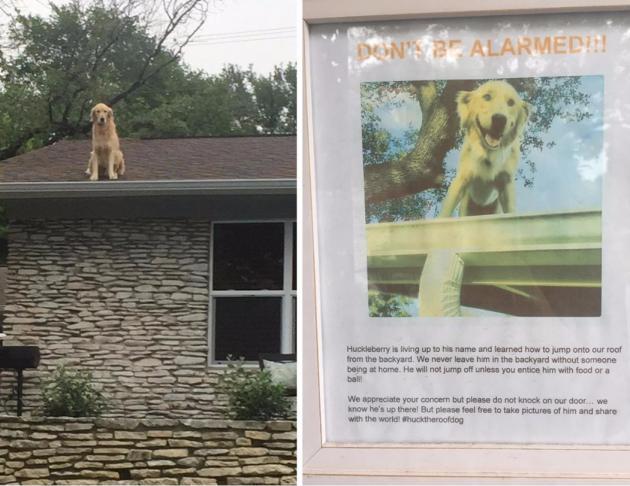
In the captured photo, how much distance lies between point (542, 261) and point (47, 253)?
2796 millimetres

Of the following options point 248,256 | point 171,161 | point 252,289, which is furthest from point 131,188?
point 252,289

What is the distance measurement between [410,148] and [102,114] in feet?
6.56

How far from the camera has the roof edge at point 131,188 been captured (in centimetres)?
476

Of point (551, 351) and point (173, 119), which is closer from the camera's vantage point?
point (551, 351)

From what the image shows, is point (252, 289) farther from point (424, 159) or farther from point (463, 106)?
point (463, 106)

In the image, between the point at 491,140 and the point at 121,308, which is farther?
the point at 121,308

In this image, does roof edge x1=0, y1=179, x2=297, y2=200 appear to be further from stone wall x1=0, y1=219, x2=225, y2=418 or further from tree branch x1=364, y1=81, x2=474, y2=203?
tree branch x1=364, y1=81, x2=474, y2=203

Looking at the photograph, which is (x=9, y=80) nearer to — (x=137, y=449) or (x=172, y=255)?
(x=172, y=255)

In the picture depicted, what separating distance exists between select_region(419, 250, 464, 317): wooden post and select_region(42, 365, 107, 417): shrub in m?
2.12

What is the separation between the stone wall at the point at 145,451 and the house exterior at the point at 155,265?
0.10 m

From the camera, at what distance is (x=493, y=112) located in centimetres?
332

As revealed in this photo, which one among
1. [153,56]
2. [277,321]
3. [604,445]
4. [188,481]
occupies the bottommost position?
[188,481]

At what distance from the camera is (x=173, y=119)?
467cm

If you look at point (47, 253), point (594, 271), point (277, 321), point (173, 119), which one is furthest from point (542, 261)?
point (47, 253)
